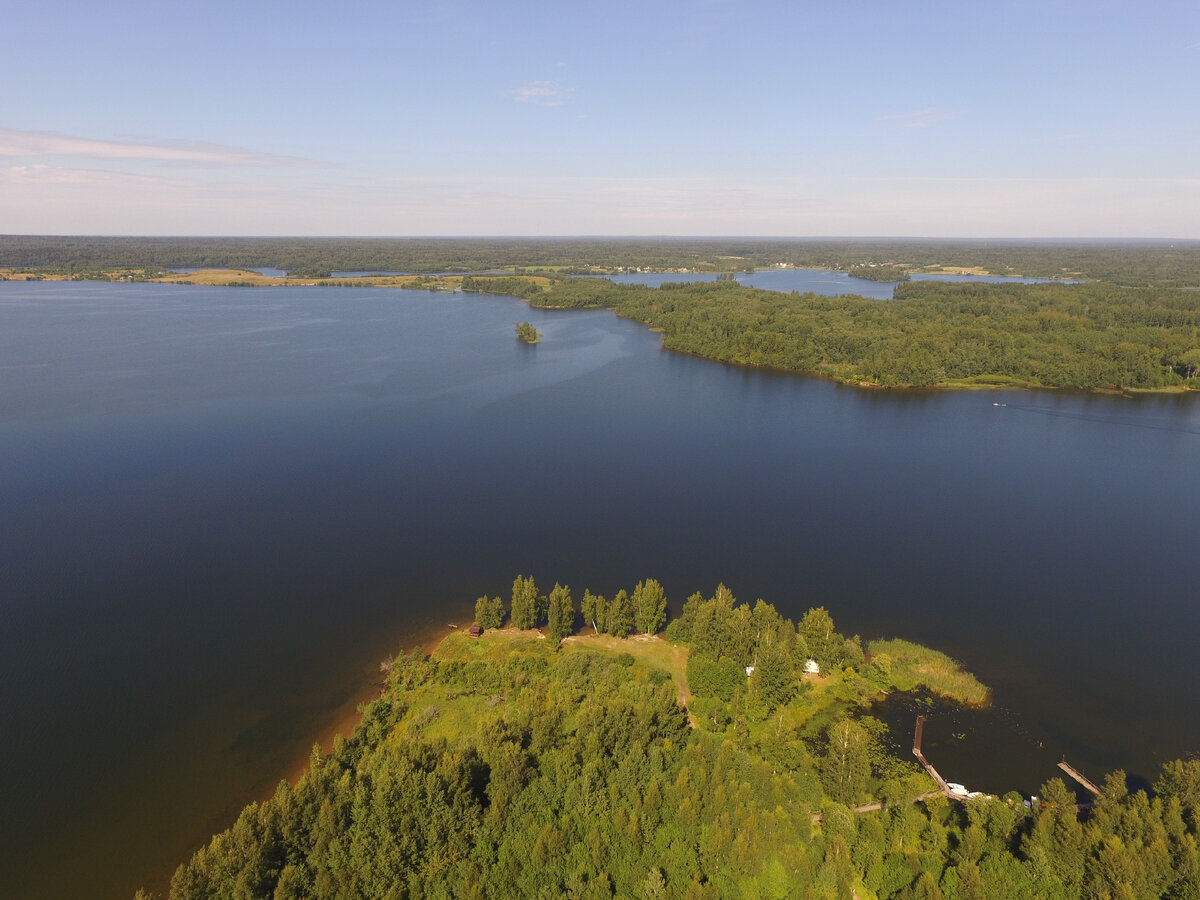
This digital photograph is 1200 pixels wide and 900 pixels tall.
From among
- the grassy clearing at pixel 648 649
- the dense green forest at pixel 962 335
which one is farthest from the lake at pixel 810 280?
the grassy clearing at pixel 648 649

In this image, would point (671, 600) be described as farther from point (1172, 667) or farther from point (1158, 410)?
point (1158, 410)

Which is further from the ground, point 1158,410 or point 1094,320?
point 1094,320

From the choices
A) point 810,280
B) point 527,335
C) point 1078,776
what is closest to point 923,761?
point 1078,776

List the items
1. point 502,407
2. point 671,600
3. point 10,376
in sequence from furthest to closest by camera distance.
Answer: point 10,376 → point 502,407 → point 671,600

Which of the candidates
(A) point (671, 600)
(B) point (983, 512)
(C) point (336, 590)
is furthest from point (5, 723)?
(B) point (983, 512)

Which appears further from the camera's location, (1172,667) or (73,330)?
(73,330)

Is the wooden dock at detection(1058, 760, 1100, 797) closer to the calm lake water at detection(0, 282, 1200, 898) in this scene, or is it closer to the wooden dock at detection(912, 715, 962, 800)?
the calm lake water at detection(0, 282, 1200, 898)

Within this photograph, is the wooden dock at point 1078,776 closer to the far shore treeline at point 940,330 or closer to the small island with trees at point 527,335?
the far shore treeline at point 940,330
